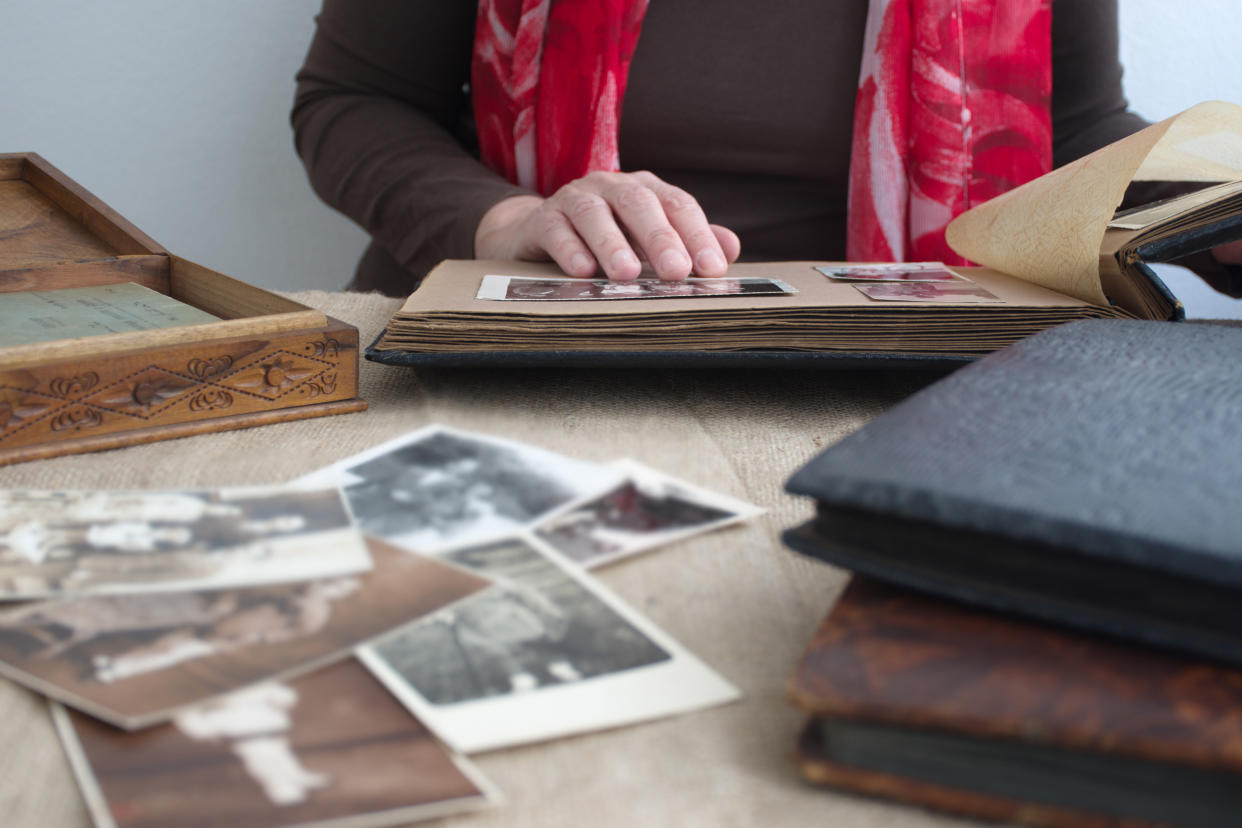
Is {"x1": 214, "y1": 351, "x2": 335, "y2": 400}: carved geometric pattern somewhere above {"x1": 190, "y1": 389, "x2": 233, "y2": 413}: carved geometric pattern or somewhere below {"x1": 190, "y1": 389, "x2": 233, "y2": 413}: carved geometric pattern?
above

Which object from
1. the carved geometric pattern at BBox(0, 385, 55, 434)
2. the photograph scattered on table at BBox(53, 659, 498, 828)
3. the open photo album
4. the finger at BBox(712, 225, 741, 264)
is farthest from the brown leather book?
the finger at BBox(712, 225, 741, 264)

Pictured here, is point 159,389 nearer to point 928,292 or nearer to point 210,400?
Answer: point 210,400

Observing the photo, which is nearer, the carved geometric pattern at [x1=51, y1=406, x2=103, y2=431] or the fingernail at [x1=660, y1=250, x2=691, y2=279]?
the carved geometric pattern at [x1=51, y1=406, x2=103, y2=431]

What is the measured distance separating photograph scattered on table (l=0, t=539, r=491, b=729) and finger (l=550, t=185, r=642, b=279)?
1.41 ft

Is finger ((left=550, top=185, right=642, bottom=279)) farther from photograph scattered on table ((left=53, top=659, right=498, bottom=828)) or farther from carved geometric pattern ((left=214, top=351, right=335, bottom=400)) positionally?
photograph scattered on table ((left=53, top=659, right=498, bottom=828))

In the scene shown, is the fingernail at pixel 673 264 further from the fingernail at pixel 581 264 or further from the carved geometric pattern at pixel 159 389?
the carved geometric pattern at pixel 159 389

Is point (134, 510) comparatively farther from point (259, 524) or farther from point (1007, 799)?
point (1007, 799)

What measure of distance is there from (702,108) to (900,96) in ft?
0.79

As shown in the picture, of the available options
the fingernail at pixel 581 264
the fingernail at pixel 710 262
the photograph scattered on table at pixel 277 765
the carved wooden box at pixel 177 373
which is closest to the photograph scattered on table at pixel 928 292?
the fingernail at pixel 710 262

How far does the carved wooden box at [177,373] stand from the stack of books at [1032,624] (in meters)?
0.38

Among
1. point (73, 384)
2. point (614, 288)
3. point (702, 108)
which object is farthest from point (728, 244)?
point (73, 384)

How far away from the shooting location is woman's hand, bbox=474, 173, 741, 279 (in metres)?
0.80

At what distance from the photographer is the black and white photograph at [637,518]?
17.6 inches

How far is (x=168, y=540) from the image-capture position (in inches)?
16.7
